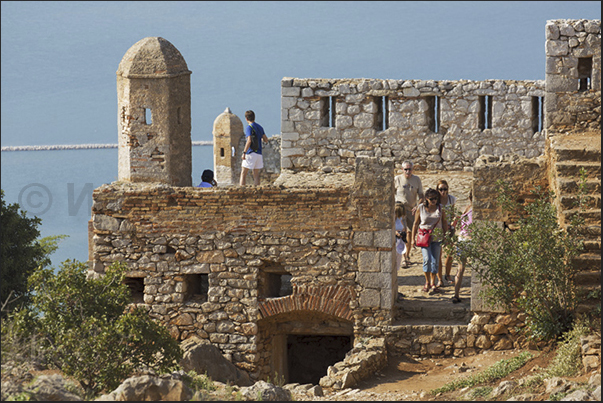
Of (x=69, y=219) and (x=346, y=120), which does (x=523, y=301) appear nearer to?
(x=346, y=120)

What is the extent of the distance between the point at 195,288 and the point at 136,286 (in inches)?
36.5

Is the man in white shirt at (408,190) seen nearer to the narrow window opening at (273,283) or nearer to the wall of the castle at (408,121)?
the narrow window opening at (273,283)

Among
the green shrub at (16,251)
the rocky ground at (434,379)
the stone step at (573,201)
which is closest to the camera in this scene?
the rocky ground at (434,379)

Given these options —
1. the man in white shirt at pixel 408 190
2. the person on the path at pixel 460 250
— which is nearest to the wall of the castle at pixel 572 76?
the person on the path at pixel 460 250

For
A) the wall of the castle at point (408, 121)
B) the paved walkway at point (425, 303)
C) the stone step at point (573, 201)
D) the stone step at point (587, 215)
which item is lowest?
the paved walkway at point (425, 303)

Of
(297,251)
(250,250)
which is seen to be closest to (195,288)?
(250,250)

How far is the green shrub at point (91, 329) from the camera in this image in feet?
32.3

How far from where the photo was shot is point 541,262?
10.7m

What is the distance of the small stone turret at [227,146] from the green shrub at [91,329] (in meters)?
22.3

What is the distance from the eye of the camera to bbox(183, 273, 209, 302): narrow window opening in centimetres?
1268

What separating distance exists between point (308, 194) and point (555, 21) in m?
4.62

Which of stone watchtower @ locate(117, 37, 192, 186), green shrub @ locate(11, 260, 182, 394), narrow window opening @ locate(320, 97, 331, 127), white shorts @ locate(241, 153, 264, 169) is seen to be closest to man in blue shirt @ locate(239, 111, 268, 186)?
white shorts @ locate(241, 153, 264, 169)

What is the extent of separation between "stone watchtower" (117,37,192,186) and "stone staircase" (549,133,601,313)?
689 centimetres

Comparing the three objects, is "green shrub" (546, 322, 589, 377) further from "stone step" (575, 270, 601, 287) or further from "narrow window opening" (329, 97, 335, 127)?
"narrow window opening" (329, 97, 335, 127)
